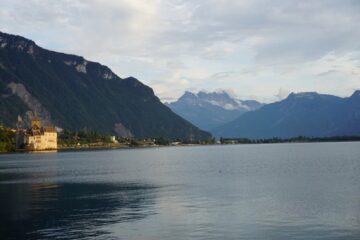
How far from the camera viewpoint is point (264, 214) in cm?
4697

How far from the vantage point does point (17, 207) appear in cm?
5538

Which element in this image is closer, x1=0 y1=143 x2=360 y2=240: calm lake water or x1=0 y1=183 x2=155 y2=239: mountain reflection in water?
x1=0 y1=143 x2=360 y2=240: calm lake water

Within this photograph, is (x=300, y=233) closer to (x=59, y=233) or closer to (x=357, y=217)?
(x=357, y=217)

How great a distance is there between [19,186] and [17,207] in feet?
82.8

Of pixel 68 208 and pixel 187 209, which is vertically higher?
pixel 187 209

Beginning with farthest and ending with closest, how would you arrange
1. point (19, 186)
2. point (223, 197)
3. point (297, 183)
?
1. point (19, 186)
2. point (297, 183)
3. point (223, 197)

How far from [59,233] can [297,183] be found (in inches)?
1666

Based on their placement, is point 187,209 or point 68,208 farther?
point 68,208

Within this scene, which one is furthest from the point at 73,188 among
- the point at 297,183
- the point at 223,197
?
the point at 297,183

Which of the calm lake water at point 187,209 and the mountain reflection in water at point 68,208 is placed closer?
the calm lake water at point 187,209

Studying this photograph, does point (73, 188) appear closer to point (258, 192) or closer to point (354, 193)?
point (258, 192)

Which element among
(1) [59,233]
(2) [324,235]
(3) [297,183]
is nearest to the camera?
(2) [324,235]

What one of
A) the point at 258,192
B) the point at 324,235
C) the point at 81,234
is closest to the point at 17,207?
the point at 81,234

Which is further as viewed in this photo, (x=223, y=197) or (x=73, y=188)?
(x=73, y=188)
